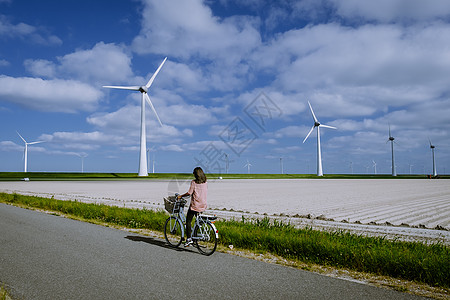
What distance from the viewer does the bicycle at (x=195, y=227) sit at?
8555mm

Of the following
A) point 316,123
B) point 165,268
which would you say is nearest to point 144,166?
point 316,123

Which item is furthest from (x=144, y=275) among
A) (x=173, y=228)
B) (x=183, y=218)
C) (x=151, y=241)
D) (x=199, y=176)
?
(x=151, y=241)

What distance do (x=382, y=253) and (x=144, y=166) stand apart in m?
76.6

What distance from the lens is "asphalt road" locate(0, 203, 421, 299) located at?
18.2 ft

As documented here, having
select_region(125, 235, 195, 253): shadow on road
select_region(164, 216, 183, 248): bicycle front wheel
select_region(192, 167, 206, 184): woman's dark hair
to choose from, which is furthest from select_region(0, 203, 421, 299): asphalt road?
select_region(192, 167, 206, 184): woman's dark hair

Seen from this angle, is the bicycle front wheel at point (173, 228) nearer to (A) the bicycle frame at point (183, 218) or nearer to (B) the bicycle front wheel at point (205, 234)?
(A) the bicycle frame at point (183, 218)

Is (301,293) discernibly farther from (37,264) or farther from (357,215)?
(357,215)

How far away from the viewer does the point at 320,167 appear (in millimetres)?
121000

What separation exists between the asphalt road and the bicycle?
0.34 m

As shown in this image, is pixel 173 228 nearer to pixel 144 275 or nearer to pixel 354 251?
pixel 144 275

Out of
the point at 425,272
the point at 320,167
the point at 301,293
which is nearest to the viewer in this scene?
the point at 301,293

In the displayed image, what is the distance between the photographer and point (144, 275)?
21.3 feet

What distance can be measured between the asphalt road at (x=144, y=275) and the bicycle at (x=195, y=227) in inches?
13.4

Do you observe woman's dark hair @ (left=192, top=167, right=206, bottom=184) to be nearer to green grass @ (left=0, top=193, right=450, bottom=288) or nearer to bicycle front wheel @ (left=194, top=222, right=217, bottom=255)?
bicycle front wheel @ (left=194, top=222, right=217, bottom=255)
